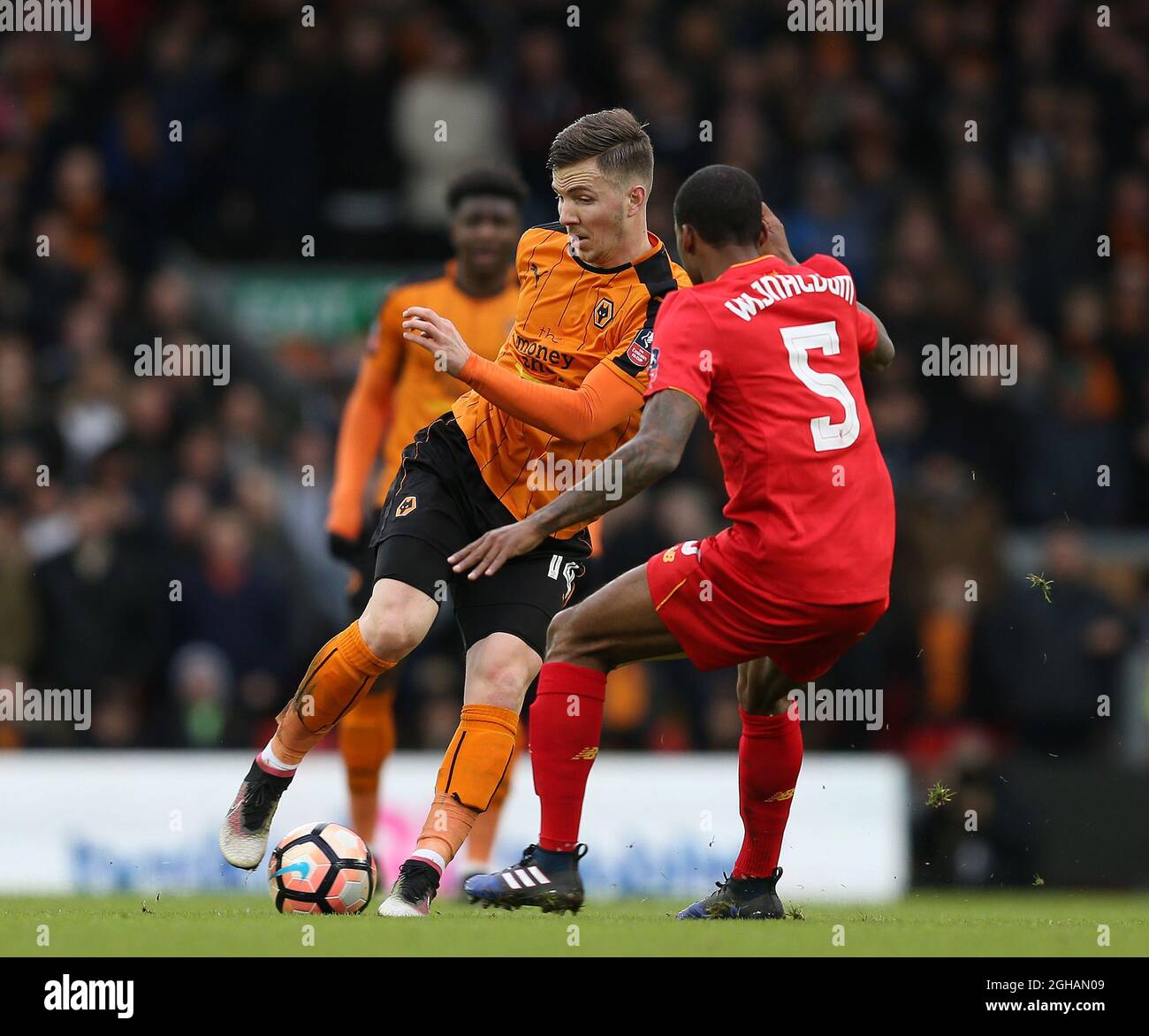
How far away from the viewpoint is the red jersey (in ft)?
17.6

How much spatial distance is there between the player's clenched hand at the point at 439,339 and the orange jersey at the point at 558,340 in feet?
1.40

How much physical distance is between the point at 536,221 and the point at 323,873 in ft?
28.6

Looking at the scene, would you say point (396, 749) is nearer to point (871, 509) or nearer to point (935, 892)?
point (935, 892)

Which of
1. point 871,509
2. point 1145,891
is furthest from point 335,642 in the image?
point 1145,891

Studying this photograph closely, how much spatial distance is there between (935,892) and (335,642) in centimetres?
525

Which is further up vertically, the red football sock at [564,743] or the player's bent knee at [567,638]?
→ the player's bent knee at [567,638]

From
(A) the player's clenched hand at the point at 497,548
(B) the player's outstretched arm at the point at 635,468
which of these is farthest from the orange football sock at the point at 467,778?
(B) the player's outstretched arm at the point at 635,468

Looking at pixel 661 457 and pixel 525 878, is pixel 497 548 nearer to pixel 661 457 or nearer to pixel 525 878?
pixel 661 457

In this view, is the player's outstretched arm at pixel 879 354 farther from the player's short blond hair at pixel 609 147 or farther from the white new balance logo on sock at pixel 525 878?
the white new balance logo on sock at pixel 525 878

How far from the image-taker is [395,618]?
574 centimetres

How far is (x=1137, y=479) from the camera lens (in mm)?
12453

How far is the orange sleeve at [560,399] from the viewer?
5.56 m

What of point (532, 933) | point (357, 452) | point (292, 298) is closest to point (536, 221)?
point (292, 298)

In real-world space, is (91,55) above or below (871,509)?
above
